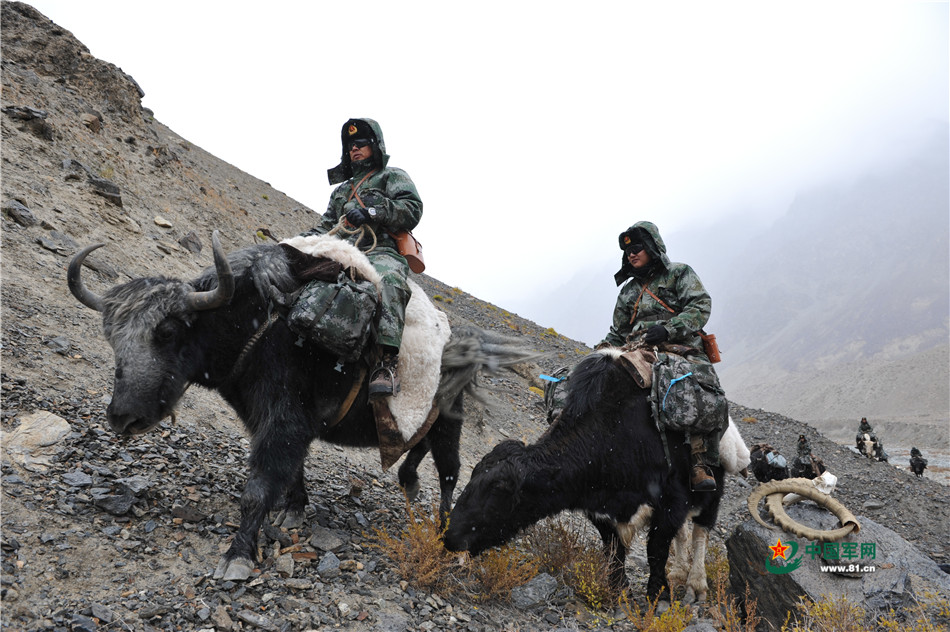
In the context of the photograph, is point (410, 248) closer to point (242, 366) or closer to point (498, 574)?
point (242, 366)

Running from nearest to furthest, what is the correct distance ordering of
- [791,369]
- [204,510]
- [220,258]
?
[220,258] < [204,510] < [791,369]

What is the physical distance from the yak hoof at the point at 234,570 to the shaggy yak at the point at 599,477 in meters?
1.42

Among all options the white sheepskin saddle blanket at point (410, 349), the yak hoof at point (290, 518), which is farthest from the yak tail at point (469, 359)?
the yak hoof at point (290, 518)

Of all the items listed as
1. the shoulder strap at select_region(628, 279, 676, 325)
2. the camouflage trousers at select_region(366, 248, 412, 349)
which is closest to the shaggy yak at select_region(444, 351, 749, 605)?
the shoulder strap at select_region(628, 279, 676, 325)

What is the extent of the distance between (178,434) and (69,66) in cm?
1354

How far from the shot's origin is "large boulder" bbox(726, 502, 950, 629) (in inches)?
149

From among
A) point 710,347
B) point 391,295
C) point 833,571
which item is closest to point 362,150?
point 391,295

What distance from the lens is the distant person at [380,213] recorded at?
3.55 metres

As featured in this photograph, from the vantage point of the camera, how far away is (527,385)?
1378cm

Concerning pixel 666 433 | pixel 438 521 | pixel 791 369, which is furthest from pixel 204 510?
pixel 791 369

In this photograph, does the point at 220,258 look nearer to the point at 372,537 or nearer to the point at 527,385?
the point at 372,537

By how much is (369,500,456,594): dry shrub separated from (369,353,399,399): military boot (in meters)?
0.86

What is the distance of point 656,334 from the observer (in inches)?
175

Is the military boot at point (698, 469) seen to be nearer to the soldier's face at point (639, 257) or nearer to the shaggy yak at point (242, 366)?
the soldier's face at point (639, 257)
